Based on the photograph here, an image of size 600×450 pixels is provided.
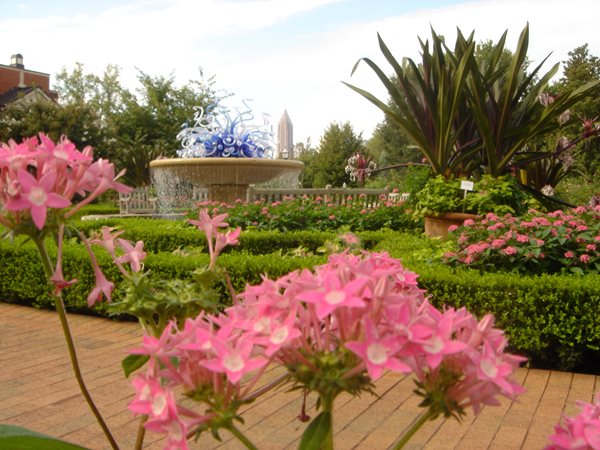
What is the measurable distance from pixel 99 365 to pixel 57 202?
13.0 ft

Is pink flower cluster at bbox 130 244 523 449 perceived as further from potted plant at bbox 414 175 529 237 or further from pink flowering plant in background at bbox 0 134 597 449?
potted plant at bbox 414 175 529 237

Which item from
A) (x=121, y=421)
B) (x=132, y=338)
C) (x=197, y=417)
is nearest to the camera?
(x=197, y=417)

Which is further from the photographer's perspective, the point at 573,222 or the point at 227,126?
the point at 227,126

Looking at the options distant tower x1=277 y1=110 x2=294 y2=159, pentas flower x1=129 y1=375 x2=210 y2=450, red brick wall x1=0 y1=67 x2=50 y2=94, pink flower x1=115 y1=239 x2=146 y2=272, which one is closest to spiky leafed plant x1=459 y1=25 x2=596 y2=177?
pink flower x1=115 y1=239 x2=146 y2=272

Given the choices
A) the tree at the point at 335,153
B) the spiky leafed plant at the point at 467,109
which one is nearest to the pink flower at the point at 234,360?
the spiky leafed plant at the point at 467,109

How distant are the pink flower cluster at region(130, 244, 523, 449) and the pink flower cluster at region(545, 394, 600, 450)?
0.06m

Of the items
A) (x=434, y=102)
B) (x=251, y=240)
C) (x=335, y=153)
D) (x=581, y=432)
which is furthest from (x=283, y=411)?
(x=335, y=153)

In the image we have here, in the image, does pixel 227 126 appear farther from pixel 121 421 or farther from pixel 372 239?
pixel 121 421

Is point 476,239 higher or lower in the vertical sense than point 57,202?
lower

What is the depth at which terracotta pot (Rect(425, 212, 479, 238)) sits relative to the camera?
7800mm

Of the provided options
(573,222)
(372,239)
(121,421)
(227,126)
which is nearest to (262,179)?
(227,126)

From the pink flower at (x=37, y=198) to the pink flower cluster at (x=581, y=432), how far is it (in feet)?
2.10

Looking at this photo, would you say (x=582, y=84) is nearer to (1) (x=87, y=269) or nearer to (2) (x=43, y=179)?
(1) (x=87, y=269)

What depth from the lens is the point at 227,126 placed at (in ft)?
36.6
